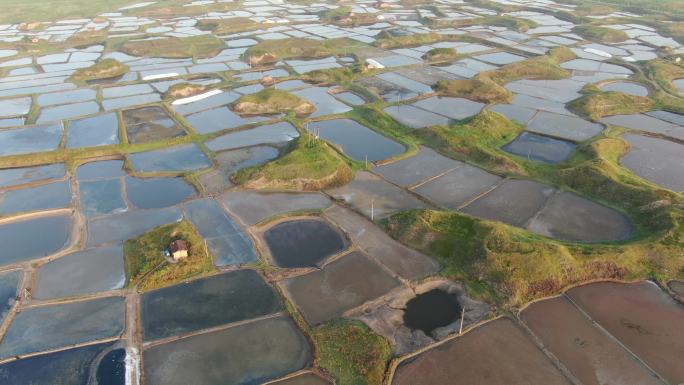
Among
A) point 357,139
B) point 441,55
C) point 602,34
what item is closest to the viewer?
point 357,139

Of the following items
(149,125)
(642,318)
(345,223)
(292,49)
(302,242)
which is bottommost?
(149,125)

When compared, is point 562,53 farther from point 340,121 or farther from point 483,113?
point 340,121

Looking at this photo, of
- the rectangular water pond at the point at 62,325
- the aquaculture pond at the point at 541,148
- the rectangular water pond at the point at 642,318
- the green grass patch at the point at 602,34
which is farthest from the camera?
the green grass patch at the point at 602,34

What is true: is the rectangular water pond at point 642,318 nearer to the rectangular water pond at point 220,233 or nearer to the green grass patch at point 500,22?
the rectangular water pond at point 220,233

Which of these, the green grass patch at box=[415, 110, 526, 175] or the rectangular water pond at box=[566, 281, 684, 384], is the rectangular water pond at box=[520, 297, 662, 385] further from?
the green grass patch at box=[415, 110, 526, 175]

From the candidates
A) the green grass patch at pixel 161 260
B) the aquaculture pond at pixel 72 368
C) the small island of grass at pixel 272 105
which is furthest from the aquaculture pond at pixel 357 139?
the aquaculture pond at pixel 72 368

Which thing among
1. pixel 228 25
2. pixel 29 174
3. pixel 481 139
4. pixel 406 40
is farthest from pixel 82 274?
pixel 228 25

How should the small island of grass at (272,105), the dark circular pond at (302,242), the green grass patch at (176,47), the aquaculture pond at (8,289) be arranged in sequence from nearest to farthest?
the aquaculture pond at (8,289) → the dark circular pond at (302,242) → the small island of grass at (272,105) → the green grass patch at (176,47)

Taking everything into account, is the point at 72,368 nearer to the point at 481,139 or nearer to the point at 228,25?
the point at 481,139
